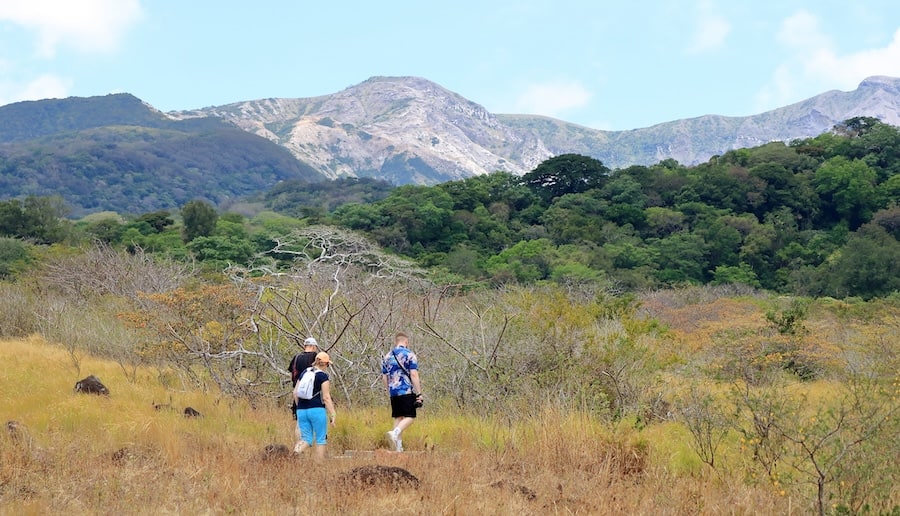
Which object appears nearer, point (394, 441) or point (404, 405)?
point (394, 441)

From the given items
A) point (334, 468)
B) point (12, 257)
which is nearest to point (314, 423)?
point (334, 468)

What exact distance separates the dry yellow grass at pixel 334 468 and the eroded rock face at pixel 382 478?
10 cm

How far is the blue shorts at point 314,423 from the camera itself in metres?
7.71

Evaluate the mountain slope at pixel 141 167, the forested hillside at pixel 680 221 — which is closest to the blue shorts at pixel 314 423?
the forested hillside at pixel 680 221

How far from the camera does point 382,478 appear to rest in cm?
618

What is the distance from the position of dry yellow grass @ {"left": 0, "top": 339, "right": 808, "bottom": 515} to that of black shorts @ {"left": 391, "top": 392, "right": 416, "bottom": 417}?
0.39 metres

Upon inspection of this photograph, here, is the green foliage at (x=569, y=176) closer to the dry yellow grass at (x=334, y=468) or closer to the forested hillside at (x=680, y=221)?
the forested hillside at (x=680, y=221)

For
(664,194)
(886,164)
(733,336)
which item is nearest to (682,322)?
(733,336)

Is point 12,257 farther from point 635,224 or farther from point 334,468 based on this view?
point 635,224

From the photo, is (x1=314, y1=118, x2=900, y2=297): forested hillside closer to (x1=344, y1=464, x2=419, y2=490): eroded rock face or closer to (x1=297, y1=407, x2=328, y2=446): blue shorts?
(x1=297, y1=407, x2=328, y2=446): blue shorts

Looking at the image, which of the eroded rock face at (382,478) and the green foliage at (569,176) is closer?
the eroded rock face at (382,478)

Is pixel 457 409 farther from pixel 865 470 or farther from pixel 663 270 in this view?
pixel 663 270

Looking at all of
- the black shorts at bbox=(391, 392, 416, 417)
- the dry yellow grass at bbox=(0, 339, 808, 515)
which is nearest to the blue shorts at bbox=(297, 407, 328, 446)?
the dry yellow grass at bbox=(0, 339, 808, 515)

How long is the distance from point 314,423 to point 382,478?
1733mm
